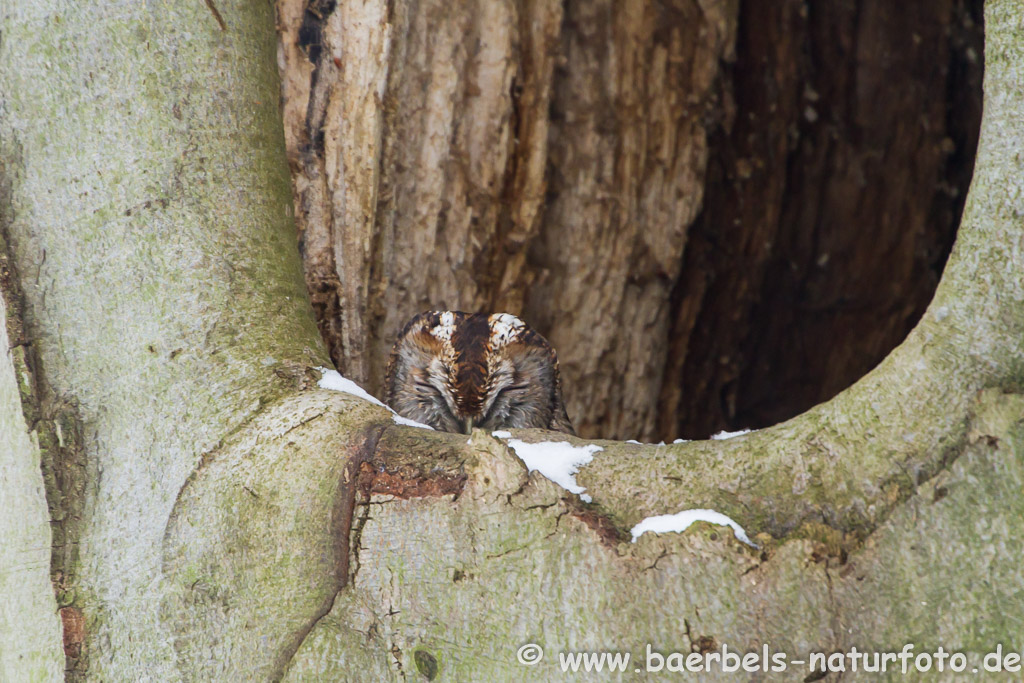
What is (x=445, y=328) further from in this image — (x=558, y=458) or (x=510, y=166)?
(x=558, y=458)

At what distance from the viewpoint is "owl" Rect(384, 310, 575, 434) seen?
248 cm

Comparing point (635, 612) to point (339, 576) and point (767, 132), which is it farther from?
point (767, 132)

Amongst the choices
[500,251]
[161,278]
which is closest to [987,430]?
[161,278]

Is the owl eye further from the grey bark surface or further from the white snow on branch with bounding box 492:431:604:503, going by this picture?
the grey bark surface

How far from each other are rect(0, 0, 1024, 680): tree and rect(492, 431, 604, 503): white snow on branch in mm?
32

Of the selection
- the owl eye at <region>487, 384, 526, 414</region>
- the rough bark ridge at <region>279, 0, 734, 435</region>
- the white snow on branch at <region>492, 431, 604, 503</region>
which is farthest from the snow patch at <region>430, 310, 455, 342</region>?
the white snow on branch at <region>492, 431, 604, 503</region>

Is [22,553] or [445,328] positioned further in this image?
[445,328]

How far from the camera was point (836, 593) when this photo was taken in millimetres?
1316

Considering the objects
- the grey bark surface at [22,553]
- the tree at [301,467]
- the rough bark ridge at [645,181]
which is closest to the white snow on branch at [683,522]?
the tree at [301,467]

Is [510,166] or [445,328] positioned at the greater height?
[510,166]

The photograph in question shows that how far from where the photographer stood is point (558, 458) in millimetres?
1546

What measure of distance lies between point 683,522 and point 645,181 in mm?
2142

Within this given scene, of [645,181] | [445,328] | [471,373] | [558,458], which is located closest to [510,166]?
[645,181]

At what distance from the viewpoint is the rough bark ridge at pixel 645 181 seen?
2660 millimetres
